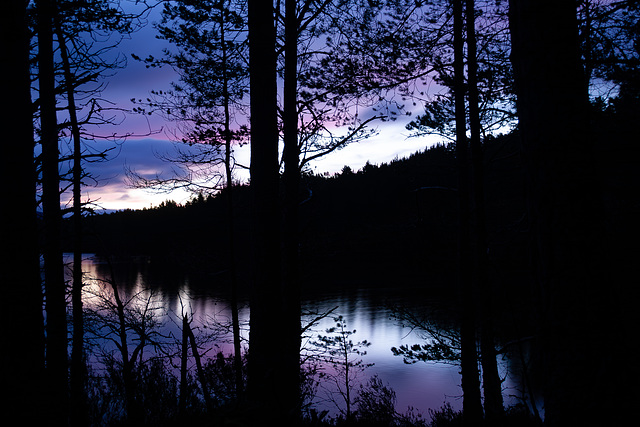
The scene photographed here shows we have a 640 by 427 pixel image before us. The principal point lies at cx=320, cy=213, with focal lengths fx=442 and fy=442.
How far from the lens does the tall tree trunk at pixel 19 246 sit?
2875mm

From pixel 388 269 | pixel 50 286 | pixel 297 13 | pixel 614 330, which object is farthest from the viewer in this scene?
pixel 388 269

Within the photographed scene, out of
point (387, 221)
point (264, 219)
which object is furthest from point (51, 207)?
point (387, 221)

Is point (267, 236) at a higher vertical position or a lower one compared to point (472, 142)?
lower

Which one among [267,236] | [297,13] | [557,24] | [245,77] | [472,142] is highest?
[297,13]

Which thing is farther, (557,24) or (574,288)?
(557,24)

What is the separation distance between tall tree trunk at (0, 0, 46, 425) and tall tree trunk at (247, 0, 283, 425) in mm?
1802

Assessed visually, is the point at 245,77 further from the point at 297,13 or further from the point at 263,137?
the point at 263,137

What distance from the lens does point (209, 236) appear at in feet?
118

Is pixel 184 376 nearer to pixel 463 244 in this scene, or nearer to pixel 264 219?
pixel 264 219

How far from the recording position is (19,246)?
294 centimetres

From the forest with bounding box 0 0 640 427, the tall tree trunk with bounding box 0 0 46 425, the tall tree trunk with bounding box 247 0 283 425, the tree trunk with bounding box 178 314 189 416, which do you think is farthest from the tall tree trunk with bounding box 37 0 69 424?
the tall tree trunk with bounding box 0 0 46 425

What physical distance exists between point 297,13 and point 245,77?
1683 millimetres

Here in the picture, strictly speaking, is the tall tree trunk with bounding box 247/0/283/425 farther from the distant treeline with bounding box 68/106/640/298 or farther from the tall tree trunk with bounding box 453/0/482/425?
the tall tree trunk with bounding box 453/0/482/425

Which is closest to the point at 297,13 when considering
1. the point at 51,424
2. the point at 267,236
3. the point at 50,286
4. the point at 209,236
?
the point at 267,236
